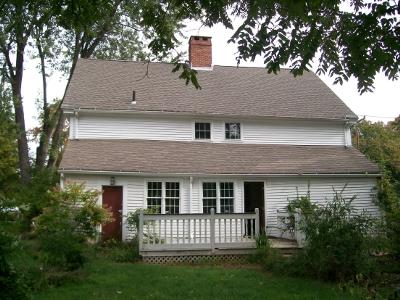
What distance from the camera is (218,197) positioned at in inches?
761

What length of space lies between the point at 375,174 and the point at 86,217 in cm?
1238

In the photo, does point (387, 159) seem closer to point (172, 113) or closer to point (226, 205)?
point (226, 205)

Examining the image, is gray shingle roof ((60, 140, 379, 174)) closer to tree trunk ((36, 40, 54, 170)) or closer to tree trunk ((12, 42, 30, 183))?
tree trunk ((12, 42, 30, 183))

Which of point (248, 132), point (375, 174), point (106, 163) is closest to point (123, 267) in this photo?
point (106, 163)

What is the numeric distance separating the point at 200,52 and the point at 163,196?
9734 millimetres

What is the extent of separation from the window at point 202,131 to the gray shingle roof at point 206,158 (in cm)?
52

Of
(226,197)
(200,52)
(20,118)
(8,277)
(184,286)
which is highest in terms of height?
(200,52)

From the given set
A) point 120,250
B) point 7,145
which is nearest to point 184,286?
point 120,250

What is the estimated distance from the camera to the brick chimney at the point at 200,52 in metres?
24.8

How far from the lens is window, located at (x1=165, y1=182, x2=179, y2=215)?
1900 centimetres

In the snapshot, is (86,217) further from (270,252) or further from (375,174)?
(375,174)

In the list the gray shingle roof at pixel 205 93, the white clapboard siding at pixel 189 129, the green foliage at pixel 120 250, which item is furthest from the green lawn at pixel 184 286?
the gray shingle roof at pixel 205 93

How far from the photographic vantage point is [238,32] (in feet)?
17.1

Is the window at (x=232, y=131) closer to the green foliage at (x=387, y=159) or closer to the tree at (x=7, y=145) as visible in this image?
the green foliage at (x=387, y=159)
